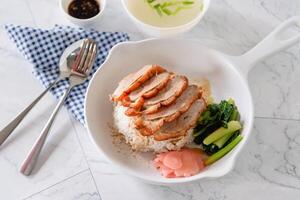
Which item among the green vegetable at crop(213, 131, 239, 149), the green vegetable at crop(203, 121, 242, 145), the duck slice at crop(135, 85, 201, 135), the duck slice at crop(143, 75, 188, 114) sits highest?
the duck slice at crop(143, 75, 188, 114)

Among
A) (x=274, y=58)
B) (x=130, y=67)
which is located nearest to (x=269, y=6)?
(x=274, y=58)

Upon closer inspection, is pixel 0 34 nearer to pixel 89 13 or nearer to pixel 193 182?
pixel 89 13

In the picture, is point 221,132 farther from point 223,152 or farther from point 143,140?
point 143,140

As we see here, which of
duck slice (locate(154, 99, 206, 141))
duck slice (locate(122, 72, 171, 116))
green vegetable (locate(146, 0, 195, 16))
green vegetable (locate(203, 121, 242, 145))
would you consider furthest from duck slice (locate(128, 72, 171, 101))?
green vegetable (locate(146, 0, 195, 16))

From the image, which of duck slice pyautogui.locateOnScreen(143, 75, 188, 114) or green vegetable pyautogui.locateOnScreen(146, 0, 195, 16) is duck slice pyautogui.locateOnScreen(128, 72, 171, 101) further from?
green vegetable pyautogui.locateOnScreen(146, 0, 195, 16)

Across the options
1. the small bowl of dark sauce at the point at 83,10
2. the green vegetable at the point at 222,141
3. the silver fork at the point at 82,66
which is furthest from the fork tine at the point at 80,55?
the green vegetable at the point at 222,141
